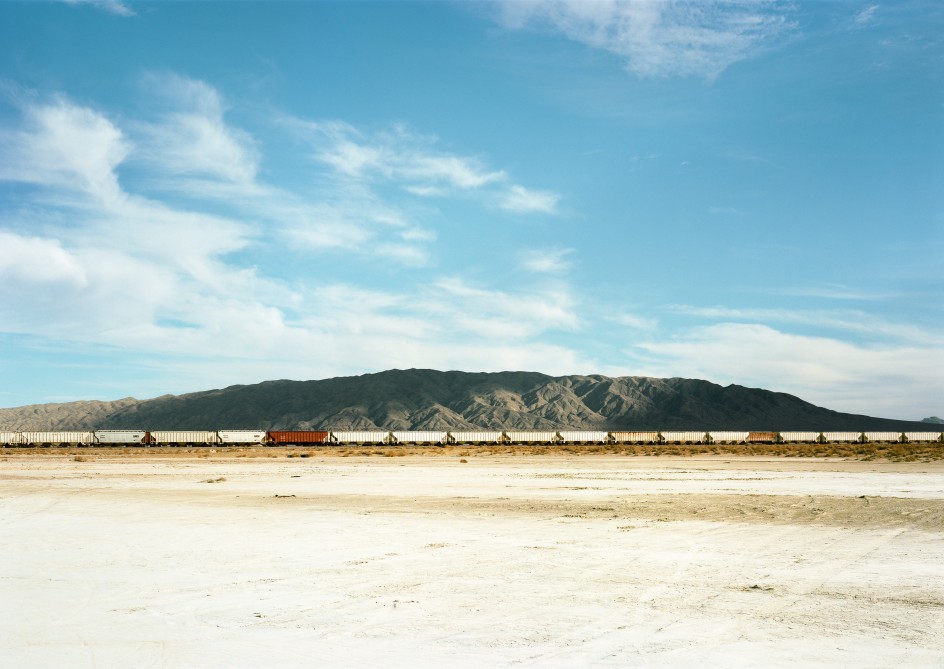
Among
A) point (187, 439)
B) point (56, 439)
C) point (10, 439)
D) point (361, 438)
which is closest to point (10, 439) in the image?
point (10, 439)

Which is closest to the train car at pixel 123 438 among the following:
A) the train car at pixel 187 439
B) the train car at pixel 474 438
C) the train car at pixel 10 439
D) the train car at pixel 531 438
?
the train car at pixel 187 439

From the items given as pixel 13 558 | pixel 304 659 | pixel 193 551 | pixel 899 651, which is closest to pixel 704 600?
pixel 899 651

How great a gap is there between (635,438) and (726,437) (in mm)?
16022

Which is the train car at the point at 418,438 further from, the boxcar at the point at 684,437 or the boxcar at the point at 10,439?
the boxcar at the point at 10,439

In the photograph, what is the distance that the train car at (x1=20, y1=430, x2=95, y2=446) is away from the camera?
86.4 metres

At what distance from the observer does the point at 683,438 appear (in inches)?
3888

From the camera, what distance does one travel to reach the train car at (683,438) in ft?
316

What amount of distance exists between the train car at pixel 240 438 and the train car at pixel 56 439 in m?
14.7

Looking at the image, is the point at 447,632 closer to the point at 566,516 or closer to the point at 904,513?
the point at 566,516

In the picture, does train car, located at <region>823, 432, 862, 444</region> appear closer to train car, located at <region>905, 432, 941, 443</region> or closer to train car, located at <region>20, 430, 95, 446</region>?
train car, located at <region>905, 432, 941, 443</region>

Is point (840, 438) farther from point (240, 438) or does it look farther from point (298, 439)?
point (240, 438)

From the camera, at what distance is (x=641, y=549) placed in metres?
14.7

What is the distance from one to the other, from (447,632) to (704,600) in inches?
150

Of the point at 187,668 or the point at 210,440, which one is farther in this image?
the point at 210,440
